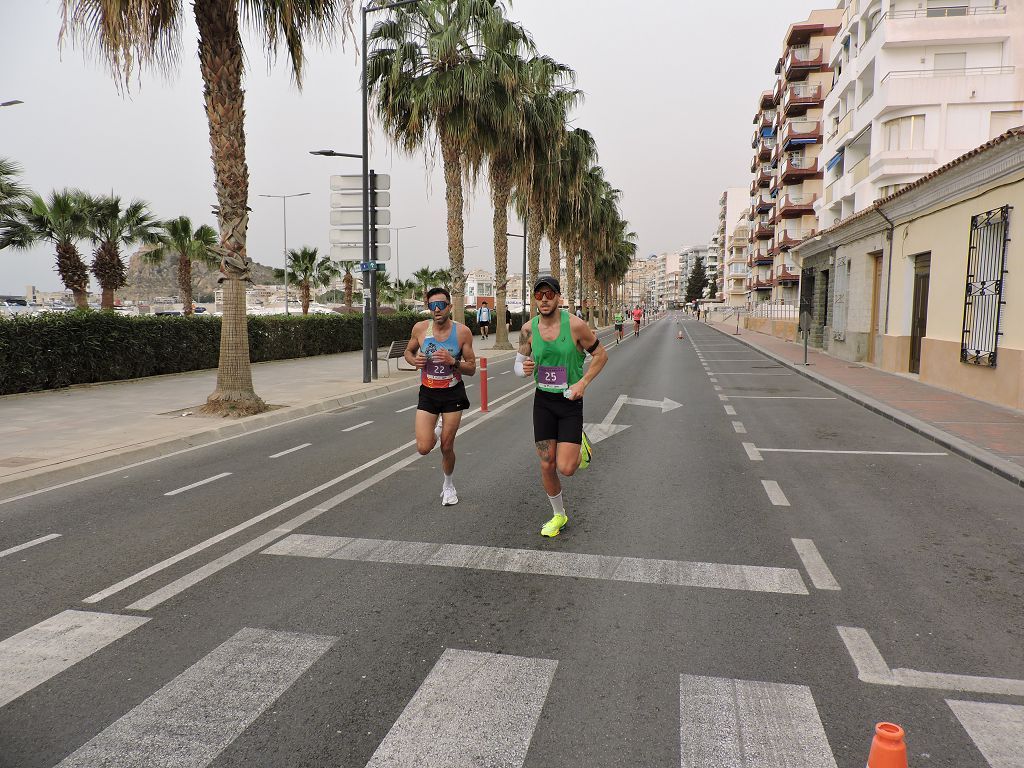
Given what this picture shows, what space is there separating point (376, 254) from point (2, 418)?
847 centimetres

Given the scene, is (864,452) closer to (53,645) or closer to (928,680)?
(928,680)

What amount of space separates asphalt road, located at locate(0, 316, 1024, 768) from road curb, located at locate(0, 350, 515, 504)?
0.41 m

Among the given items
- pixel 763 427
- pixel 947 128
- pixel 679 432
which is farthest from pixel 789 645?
pixel 947 128

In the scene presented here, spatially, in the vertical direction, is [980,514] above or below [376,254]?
below

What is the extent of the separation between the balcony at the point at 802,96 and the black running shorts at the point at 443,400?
65079 mm

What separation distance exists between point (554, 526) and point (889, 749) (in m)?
3.52

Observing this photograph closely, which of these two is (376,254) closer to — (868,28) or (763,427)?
(763,427)

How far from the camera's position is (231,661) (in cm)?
336

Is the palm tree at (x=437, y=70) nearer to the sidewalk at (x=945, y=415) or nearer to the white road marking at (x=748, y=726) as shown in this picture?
the sidewalk at (x=945, y=415)

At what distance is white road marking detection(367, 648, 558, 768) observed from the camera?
2648mm

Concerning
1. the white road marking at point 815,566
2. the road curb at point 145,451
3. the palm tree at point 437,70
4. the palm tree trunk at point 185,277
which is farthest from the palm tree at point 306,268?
the white road marking at point 815,566

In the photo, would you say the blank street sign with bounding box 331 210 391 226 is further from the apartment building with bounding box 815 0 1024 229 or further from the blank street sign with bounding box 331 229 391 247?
the apartment building with bounding box 815 0 1024 229

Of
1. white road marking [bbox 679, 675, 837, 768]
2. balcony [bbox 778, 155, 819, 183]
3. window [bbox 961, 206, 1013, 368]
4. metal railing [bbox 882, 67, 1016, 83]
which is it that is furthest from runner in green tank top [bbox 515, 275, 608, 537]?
balcony [bbox 778, 155, 819, 183]

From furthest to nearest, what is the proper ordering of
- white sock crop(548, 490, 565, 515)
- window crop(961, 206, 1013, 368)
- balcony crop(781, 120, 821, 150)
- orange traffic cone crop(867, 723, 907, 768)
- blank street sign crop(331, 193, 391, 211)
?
balcony crop(781, 120, 821, 150) → blank street sign crop(331, 193, 391, 211) → window crop(961, 206, 1013, 368) → white sock crop(548, 490, 565, 515) → orange traffic cone crop(867, 723, 907, 768)
